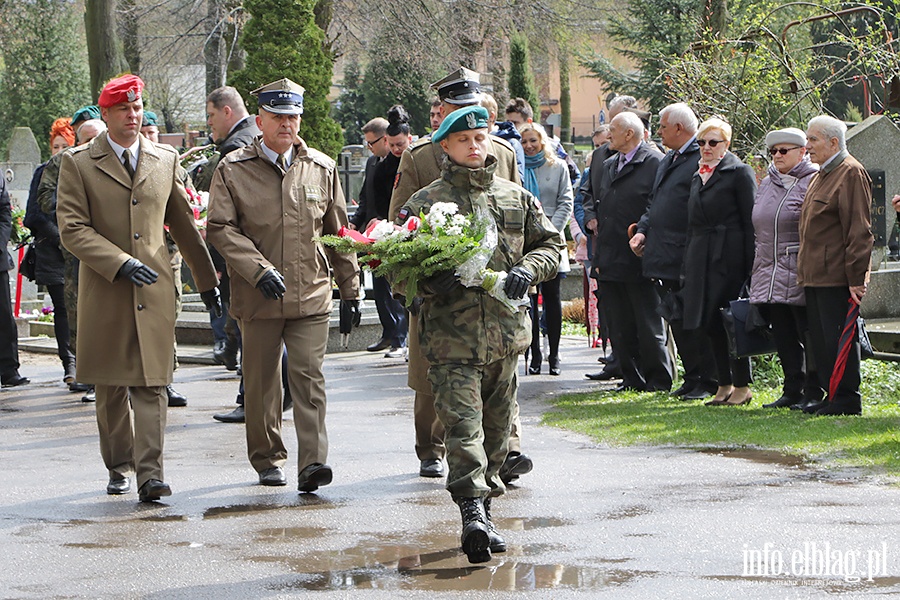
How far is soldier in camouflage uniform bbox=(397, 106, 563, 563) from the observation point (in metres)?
6.11

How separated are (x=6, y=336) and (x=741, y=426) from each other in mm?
6688

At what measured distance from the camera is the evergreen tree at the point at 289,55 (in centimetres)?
2234

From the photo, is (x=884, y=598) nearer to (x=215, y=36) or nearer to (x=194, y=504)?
(x=194, y=504)

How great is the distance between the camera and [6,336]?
12570 mm

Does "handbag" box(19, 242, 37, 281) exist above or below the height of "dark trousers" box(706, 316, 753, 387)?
above

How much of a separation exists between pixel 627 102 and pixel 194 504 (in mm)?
A: 6478

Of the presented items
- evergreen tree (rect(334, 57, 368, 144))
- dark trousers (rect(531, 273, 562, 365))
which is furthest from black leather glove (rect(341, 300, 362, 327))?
evergreen tree (rect(334, 57, 368, 144))

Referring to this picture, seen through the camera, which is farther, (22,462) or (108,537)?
(22,462)

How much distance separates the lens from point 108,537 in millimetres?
6488

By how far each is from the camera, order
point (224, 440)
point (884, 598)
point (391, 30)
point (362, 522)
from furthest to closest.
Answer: point (391, 30) < point (224, 440) < point (362, 522) < point (884, 598)

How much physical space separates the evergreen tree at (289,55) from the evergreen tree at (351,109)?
115 feet

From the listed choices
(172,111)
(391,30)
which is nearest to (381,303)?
(391,30)

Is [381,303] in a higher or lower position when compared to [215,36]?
lower

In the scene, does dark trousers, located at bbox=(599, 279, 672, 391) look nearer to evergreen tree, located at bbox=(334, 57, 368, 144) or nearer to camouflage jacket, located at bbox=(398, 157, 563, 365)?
camouflage jacket, located at bbox=(398, 157, 563, 365)
